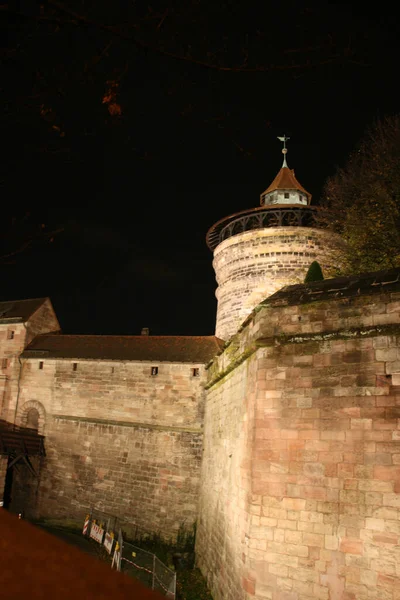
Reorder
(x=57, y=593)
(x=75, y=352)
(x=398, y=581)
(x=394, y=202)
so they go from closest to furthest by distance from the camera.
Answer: (x=57, y=593) → (x=398, y=581) → (x=394, y=202) → (x=75, y=352)

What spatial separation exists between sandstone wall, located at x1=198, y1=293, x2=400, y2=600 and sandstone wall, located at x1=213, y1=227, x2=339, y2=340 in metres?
13.8

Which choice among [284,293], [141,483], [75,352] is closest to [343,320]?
[284,293]

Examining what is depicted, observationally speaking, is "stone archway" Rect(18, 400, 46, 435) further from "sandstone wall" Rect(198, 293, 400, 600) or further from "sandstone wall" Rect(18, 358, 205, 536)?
"sandstone wall" Rect(198, 293, 400, 600)

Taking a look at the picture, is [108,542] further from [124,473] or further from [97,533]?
[124,473]

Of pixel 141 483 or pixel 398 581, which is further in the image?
pixel 141 483

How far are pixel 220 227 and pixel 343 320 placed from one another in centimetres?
2020

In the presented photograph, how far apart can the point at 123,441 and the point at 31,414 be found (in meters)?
5.90

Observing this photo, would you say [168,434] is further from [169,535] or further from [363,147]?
[363,147]

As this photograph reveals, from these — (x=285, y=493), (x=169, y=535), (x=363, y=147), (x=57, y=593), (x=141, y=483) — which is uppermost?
(x=363, y=147)

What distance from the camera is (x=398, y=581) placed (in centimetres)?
638

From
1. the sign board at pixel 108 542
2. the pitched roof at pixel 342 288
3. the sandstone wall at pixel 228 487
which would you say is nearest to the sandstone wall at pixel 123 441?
the sign board at pixel 108 542

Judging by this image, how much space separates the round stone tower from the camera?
2256cm

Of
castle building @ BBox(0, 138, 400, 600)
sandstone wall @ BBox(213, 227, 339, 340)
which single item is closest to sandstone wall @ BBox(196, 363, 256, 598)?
castle building @ BBox(0, 138, 400, 600)

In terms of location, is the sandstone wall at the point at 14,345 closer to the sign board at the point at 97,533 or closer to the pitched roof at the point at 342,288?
the sign board at the point at 97,533
